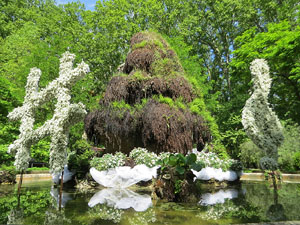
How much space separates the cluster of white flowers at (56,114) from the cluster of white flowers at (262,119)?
507cm

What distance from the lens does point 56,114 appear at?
5910 millimetres

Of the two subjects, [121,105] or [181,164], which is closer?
[181,164]

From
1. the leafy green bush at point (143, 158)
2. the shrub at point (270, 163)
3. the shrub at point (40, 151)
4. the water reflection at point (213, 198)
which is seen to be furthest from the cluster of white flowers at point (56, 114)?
the shrub at point (40, 151)

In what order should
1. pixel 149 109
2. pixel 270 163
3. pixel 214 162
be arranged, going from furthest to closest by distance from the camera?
pixel 214 162 → pixel 149 109 → pixel 270 163

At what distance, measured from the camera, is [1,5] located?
37.0 meters

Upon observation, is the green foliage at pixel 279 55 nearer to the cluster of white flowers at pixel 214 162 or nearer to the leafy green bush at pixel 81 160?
the cluster of white flowers at pixel 214 162

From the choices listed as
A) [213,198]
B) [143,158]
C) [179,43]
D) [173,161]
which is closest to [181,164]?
[173,161]

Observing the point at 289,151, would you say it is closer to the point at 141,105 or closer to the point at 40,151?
the point at 141,105

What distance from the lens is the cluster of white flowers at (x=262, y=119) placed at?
22.6 feet

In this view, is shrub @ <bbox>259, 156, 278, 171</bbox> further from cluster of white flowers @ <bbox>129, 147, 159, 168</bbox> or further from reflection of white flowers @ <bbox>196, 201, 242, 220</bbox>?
cluster of white flowers @ <bbox>129, 147, 159, 168</bbox>

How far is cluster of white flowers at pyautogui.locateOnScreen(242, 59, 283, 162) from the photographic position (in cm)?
688

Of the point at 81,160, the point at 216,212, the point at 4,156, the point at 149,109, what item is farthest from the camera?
the point at 4,156

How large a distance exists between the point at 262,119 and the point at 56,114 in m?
6.00

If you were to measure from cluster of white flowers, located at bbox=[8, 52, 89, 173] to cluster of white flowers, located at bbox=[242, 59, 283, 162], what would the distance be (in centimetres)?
507
